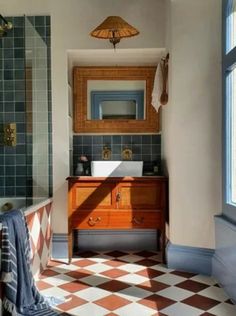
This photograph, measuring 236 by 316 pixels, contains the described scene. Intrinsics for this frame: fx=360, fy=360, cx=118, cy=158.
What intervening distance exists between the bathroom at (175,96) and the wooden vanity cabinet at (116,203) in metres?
0.17

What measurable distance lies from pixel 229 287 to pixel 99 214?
48.7 inches

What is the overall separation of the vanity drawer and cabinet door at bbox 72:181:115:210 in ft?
0.20

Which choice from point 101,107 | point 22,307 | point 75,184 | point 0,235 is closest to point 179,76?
point 101,107

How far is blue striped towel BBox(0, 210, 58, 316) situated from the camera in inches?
78.2

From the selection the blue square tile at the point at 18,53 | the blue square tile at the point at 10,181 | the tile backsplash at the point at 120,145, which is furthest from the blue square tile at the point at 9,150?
the blue square tile at the point at 18,53

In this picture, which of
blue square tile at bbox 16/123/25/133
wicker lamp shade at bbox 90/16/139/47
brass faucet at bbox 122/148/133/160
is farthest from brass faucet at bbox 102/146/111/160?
wicker lamp shade at bbox 90/16/139/47

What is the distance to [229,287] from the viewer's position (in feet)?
7.78

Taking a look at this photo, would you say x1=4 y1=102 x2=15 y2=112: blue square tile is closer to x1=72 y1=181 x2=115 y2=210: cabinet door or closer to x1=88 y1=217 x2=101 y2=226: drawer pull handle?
x1=72 y1=181 x2=115 y2=210: cabinet door

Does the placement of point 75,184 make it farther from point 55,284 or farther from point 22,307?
point 22,307

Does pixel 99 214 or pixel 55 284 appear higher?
pixel 99 214

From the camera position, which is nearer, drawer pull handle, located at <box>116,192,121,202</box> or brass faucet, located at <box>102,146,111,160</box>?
drawer pull handle, located at <box>116,192,121,202</box>

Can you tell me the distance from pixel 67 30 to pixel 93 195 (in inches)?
61.6

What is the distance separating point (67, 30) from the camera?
3.38 metres

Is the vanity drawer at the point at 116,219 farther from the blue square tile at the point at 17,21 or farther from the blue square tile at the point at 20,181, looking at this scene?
the blue square tile at the point at 17,21
